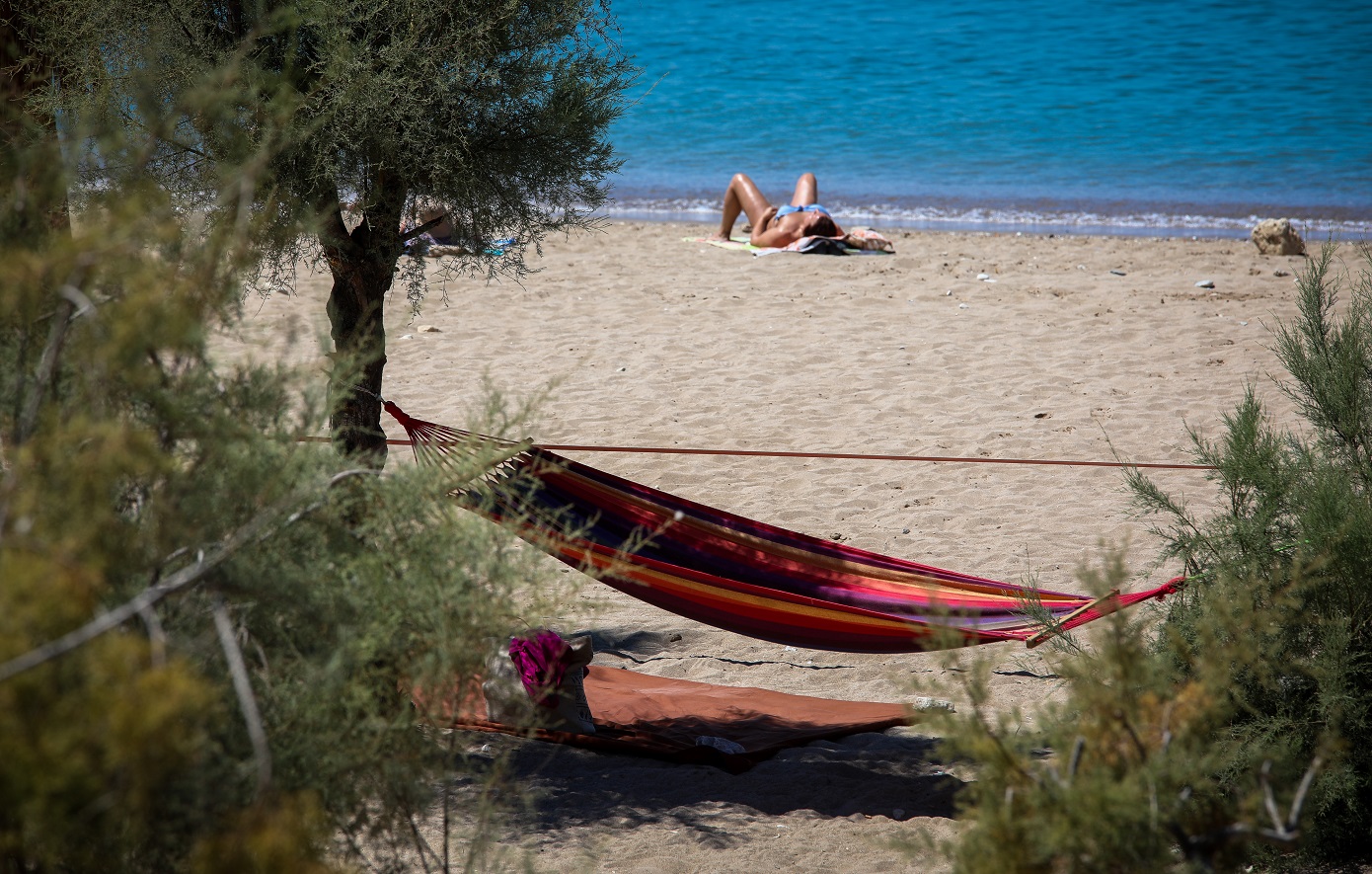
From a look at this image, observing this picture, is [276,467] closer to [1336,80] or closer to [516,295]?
[516,295]

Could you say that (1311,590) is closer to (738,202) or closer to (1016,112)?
(738,202)

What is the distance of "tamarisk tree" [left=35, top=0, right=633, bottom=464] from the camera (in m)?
2.76

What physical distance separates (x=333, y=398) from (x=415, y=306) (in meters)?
1.13

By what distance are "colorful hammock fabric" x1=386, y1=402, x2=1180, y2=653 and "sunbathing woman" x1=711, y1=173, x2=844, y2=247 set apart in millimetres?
6725

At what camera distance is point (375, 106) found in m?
2.75

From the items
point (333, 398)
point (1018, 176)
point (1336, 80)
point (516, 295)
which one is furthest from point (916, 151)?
point (333, 398)

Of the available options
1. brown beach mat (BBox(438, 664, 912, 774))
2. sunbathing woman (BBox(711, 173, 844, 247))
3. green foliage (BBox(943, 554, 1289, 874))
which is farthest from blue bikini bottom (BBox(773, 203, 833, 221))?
green foliage (BBox(943, 554, 1289, 874))

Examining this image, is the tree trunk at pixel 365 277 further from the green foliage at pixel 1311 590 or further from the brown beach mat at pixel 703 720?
the green foliage at pixel 1311 590

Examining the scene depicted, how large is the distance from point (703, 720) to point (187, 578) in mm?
2275

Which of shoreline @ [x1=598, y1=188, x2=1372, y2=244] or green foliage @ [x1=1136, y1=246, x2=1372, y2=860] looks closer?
green foliage @ [x1=1136, y1=246, x2=1372, y2=860]

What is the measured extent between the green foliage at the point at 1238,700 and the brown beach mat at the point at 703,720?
616mm

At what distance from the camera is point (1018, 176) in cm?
1650

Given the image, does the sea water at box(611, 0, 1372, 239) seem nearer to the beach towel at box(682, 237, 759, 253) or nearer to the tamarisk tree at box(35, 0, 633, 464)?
the beach towel at box(682, 237, 759, 253)

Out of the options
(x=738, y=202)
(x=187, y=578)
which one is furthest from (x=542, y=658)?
(x=738, y=202)
